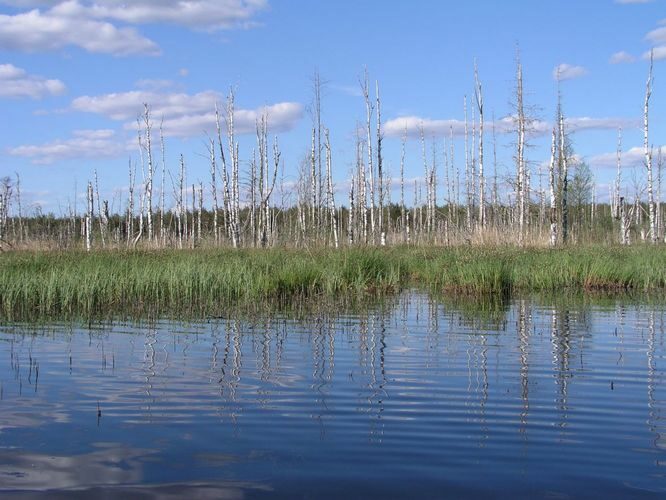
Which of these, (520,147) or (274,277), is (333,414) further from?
(520,147)

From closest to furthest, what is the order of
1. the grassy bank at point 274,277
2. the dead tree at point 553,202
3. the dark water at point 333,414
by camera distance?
the dark water at point 333,414 → the grassy bank at point 274,277 → the dead tree at point 553,202

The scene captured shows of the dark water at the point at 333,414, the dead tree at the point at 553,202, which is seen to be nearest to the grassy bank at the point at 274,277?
the dark water at the point at 333,414

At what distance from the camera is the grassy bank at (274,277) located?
12625 mm

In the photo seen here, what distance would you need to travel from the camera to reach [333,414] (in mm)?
5238

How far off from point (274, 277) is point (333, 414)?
28.7 ft

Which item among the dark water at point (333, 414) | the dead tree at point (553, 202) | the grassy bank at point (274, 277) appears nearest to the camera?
the dark water at point (333, 414)

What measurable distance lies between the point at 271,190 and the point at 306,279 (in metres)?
19.0

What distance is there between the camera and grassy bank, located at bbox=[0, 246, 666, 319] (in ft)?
41.4

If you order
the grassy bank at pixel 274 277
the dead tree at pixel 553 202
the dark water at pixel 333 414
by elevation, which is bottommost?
the dark water at pixel 333 414

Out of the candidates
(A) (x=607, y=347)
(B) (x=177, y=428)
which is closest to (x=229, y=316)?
(A) (x=607, y=347)

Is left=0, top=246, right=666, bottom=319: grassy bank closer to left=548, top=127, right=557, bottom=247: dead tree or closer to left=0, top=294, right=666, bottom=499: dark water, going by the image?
left=0, top=294, right=666, bottom=499: dark water

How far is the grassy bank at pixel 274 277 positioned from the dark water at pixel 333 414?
10.7ft

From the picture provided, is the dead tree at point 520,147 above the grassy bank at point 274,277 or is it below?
above

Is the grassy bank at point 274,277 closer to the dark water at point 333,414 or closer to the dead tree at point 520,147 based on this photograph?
the dark water at point 333,414
